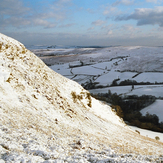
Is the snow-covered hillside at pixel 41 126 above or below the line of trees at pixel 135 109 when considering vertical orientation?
above

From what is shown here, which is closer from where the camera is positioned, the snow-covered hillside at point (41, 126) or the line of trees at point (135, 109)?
the snow-covered hillside at point (41, 126)

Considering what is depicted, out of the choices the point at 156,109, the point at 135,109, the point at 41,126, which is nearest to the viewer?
the point at 41,126

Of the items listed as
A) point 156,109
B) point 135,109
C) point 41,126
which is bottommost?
point 135,109

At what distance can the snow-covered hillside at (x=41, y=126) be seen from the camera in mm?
9414

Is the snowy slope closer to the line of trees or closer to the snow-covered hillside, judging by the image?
the line of trees

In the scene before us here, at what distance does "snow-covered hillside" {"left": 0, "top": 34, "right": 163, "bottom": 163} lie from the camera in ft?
30.9

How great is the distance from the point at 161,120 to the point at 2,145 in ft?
166

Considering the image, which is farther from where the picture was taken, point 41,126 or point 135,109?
point 135,109

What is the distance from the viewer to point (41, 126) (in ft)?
43.9

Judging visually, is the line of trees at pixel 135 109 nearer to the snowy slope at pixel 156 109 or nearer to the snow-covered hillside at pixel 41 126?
the snowy slope at pixel 156 109

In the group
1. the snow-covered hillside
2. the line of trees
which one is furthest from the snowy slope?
the snow-covered hillside

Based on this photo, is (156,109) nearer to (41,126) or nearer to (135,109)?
(135,109)

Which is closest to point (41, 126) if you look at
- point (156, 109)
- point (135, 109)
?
point (156, 109)

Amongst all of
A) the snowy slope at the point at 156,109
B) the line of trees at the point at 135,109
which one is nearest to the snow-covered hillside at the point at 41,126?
the line of trees at the point at 135,109
